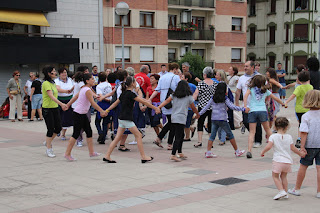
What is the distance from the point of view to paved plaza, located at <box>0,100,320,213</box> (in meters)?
6.15

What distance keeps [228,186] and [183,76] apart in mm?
5222

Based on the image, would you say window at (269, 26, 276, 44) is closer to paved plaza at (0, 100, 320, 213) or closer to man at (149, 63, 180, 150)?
man at (149, 63, 180, 150)

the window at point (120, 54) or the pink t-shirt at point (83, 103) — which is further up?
the window at point (120, 54)

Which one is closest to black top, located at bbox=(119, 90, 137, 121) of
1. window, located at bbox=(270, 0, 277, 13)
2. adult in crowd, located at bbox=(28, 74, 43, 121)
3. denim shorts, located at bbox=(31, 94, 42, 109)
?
adult in crowd, located at bbox=(28, 74, 43, 121)

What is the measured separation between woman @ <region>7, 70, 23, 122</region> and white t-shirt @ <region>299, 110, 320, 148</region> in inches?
596

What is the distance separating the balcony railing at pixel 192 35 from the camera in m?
40.5

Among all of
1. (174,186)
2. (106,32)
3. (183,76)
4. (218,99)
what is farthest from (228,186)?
(106,32)

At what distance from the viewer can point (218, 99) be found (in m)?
9.80

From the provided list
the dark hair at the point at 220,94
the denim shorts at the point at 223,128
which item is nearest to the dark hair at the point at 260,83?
the dark hair at the point at 220,94

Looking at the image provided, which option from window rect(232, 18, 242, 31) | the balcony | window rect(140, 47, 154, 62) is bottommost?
window rect(140, 47, 154, 62)

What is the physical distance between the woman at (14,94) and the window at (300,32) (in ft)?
137

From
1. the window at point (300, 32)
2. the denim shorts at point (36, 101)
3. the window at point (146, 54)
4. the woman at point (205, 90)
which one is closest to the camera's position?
the woman at point (205, 90)

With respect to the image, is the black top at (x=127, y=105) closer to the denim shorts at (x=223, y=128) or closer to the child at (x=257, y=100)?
the denim shorts at (x=223, y=128)

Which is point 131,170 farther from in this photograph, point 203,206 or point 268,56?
point 268,56
